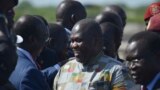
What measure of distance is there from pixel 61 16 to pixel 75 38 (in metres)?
2.73

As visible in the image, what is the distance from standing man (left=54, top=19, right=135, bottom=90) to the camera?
300 inches

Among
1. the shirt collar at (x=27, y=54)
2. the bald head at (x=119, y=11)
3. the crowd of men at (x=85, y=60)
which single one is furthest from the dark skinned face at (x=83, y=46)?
the bald head at (x=119, y=11)

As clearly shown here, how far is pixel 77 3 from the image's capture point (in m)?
10.8

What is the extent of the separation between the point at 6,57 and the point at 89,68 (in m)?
2.29

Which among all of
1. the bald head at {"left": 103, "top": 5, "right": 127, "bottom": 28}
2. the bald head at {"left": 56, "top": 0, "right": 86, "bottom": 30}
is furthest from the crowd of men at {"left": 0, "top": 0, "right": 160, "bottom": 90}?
the bald head at {"left": 103, "top": 5, "right": 127, "bottom": 28}

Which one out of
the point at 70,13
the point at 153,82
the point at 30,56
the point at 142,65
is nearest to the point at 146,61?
the point at 142,65

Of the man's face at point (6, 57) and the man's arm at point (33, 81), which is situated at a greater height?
the man's face at point (6, 57)

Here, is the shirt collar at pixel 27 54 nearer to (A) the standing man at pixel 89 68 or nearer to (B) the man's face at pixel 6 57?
(A) the standing man at pixel 89 68

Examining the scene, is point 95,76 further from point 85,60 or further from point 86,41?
point 86,41

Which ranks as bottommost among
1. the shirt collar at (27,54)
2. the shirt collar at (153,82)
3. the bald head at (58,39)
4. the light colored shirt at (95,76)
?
the bald head at (58,39)

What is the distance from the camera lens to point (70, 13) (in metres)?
10.6

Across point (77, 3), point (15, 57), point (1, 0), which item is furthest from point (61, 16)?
point (15, 57)

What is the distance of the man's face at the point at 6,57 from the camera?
551 centimetres

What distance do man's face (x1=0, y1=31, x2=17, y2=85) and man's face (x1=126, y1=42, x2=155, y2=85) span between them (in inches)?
58.2
